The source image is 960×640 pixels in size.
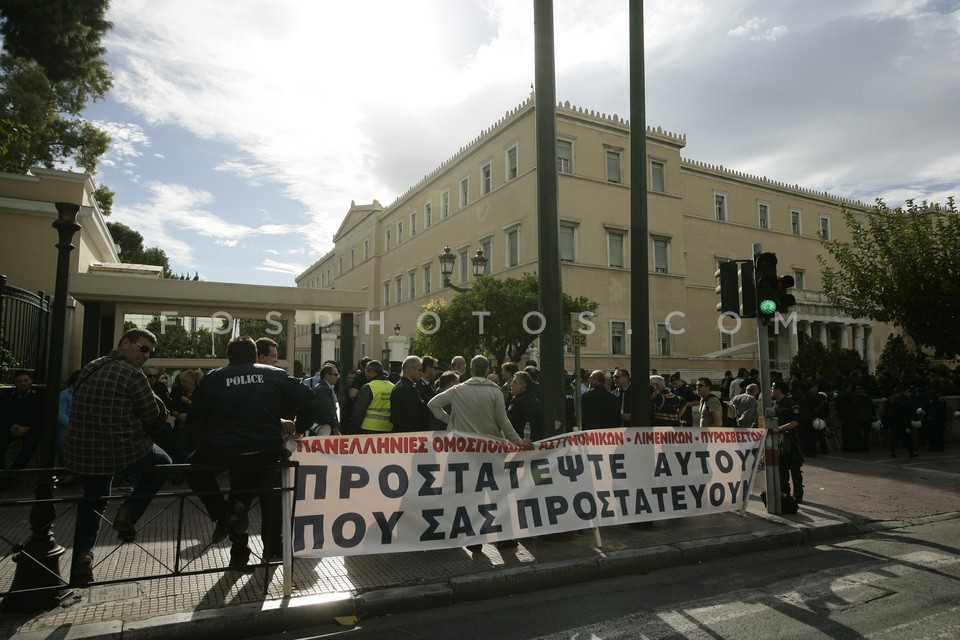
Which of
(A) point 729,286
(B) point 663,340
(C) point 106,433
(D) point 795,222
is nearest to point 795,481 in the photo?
(A) point 729,286

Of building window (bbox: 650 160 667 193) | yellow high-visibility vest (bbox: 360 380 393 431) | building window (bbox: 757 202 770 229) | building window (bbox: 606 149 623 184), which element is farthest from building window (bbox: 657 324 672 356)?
yellow high-visibility vest (bbox: 360 380 393 431)

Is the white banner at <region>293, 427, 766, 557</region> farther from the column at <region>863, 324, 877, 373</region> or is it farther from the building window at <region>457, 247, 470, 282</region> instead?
the column at <region>863, 324, 877, 373</region>

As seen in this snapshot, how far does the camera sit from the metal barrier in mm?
4844

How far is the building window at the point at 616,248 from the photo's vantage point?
34594mm

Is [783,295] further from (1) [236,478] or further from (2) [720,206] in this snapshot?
(2) [720,206]

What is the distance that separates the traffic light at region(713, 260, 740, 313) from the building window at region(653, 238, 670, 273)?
27.9 metres

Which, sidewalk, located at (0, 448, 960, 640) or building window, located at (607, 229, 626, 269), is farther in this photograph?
building window, located at (607, 229, 626, 269)

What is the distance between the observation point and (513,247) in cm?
3466

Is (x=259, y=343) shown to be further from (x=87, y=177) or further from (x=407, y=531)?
(x=87, y=177)

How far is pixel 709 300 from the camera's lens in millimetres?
39281

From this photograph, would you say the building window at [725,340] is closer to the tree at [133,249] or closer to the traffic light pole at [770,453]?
the traffic light pole at [770,453]

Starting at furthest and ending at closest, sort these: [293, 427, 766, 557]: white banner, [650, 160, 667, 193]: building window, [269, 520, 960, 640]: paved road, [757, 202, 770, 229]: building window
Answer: [757, 202, 770, 229]: building window < [650, 160, 667, 193]: building window < [293, 427, 766, 557]: white banner < [269, 520, 960, 640]: paved road

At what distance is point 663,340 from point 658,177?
9215mm

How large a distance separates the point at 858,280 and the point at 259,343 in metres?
24.8
